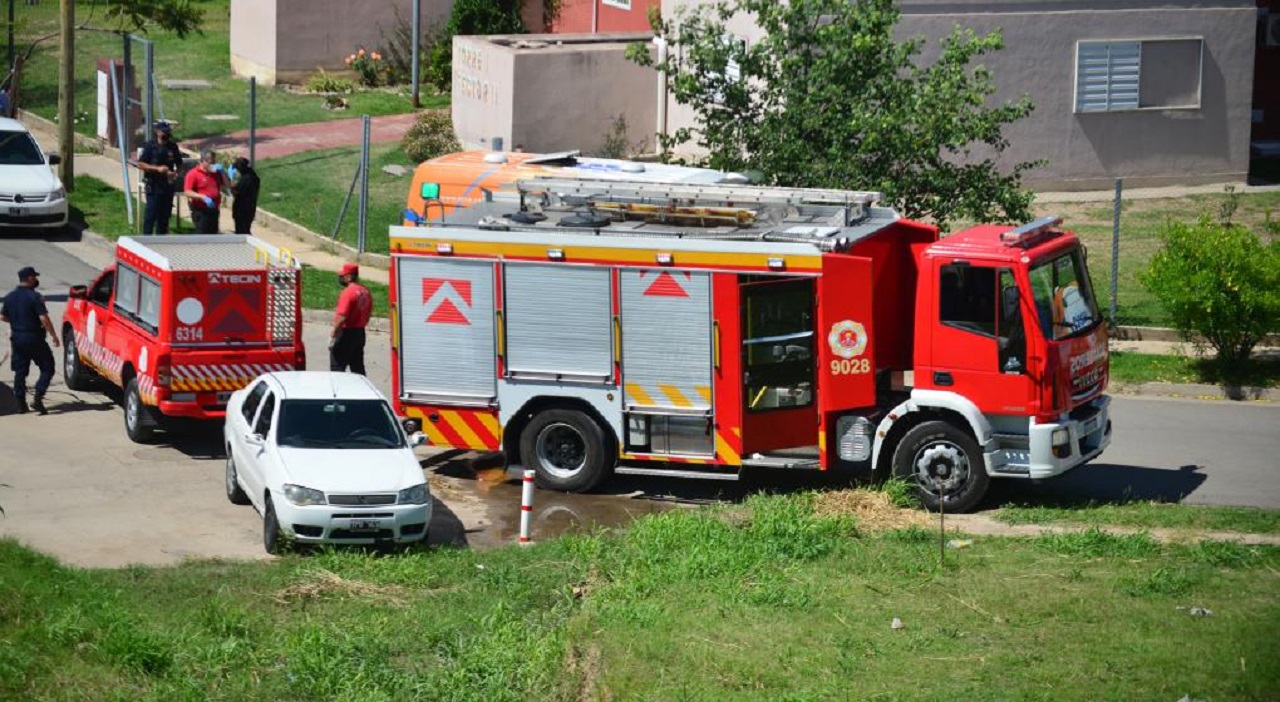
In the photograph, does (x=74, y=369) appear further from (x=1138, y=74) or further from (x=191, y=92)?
(x=191, y=92)

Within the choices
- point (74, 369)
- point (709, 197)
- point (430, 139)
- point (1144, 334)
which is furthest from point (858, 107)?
point (430, 139)

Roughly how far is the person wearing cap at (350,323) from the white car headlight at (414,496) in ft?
15.0

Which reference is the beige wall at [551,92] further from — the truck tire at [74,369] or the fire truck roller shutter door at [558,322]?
the fire truck roller shutter door at [558,322]

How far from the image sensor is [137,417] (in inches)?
748

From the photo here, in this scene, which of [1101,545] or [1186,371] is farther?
[1186,371]

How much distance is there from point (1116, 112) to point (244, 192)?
14.8m

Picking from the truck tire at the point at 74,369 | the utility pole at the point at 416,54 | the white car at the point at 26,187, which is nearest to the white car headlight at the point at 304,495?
the truck tire at the point at 74,369

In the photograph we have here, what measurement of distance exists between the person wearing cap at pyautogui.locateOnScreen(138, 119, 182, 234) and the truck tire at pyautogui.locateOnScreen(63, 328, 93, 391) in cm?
572

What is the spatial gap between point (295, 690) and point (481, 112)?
21.6m

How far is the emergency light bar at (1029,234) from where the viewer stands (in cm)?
1680

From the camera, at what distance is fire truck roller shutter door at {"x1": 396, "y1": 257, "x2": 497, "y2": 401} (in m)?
17.9

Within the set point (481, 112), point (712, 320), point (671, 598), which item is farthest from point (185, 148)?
point (671, 598)

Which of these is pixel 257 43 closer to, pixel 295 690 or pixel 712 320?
pixel 712 320

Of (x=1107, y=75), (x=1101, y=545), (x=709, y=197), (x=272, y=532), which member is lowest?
(x=272, y=532)
